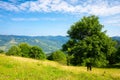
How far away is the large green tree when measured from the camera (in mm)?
41562

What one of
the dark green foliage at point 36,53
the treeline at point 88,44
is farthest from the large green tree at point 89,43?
the dark green foliage at point 36,53

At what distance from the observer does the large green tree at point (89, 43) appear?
41562 millimetres

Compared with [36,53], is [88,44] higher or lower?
higher

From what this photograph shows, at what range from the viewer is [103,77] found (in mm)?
22188

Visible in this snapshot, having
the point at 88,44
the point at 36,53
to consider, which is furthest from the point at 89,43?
the point at 36,53

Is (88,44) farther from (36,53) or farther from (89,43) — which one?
(36,53)

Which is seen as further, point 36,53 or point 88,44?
point 36,53

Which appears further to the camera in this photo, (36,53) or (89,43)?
(36,53)

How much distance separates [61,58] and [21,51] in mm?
26449

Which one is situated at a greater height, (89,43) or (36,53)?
(89,43)

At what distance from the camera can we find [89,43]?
4241cm

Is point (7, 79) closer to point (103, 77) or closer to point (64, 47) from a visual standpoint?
point (103, 77)

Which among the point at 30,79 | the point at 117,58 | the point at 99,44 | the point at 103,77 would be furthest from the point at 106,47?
the point at 117,58

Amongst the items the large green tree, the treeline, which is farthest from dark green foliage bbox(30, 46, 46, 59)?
the large green tree
